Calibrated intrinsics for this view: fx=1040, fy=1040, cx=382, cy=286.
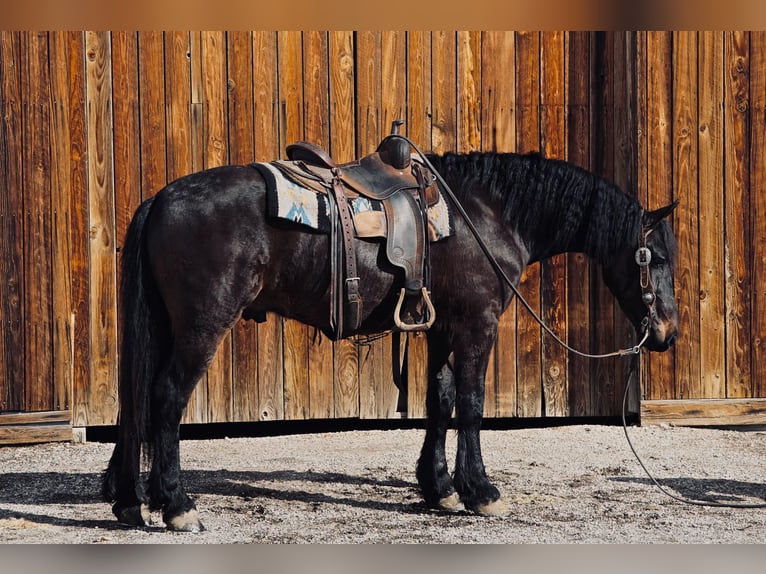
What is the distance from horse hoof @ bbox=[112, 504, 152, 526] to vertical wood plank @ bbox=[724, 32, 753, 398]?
174 inches

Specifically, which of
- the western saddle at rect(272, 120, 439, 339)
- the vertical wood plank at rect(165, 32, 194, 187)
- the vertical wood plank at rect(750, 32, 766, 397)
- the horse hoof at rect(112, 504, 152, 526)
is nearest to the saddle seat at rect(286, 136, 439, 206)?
the western saddle at rect(272, 120, 439, 339)

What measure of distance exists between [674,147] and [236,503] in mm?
4033

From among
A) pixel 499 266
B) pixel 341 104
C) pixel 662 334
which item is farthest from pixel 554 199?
pixel 341 104

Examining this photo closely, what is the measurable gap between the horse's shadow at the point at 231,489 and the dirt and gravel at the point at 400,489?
11mm

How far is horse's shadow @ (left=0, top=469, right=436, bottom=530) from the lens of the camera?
5516mm

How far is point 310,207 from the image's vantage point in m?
5.01

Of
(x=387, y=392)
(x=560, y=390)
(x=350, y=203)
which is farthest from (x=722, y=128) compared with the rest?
(x=350, y=203)

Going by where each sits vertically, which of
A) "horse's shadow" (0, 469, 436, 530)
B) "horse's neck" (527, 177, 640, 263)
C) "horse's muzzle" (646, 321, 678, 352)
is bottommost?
"horse's shadow" (0, 469, 436, 530)

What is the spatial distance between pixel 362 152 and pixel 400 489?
2.61 metres

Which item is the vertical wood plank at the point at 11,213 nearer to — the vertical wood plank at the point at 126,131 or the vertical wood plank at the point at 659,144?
the vertical wood plank at the point at 126,131

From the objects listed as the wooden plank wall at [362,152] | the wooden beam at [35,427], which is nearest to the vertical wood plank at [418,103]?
the wooden plank wall at [362,152]

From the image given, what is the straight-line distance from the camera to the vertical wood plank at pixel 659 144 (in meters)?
7.38

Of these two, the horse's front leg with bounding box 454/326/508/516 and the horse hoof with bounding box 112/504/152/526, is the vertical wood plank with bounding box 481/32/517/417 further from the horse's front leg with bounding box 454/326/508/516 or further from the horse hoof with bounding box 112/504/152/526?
the horse hoof with bounding box 112/504/152/526

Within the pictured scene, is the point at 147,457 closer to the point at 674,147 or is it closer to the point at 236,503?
the point at 236,503
